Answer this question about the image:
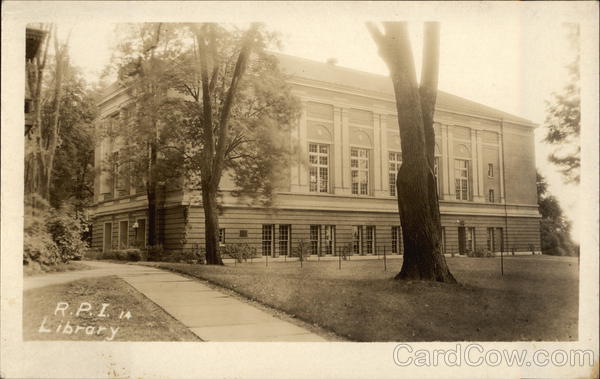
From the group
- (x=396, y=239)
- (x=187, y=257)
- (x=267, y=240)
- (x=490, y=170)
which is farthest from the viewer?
(x=490, y=170)

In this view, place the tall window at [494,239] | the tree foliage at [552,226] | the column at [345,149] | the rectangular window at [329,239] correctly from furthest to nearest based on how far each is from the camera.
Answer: the tall window at [494,239]
the column at [345,149]
the rectangular window at [329,239]
the tree foliage at [552,226]

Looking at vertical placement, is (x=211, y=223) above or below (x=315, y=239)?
above

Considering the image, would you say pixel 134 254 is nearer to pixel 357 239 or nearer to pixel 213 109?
pixel 213 109

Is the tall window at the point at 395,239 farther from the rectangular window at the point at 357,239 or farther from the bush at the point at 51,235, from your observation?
the bush at the point at 51,235

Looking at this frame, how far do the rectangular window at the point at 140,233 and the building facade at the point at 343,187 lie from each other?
0.01 metres

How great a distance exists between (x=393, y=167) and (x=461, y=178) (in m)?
1.13

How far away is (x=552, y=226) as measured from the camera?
7.33 meters

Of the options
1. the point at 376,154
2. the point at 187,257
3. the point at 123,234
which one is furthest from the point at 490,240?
the point at 123,234

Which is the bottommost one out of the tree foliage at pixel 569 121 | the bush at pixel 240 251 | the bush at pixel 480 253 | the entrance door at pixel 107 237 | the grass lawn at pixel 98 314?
the grass lawn at pixel 98 314

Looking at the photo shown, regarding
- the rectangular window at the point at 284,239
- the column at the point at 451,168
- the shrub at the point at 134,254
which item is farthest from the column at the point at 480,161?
the shrub at the point at 134,254

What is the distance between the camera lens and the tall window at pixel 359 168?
24.1 ft

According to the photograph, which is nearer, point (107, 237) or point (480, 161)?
point (107, 237)

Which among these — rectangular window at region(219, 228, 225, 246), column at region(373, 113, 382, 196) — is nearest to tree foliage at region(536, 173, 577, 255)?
column at region(373, 113, 382, 196)

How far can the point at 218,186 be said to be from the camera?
23.0 feet
